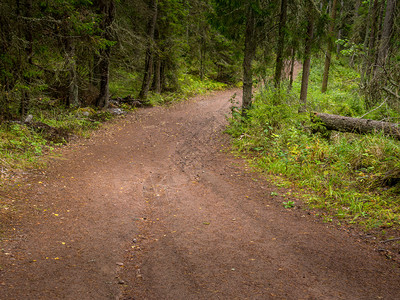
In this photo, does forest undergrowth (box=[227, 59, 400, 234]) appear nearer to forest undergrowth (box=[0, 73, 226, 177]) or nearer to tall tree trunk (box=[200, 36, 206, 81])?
forest undergrowth (box=[0, 73, 226, 177])

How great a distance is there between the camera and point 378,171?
628 centimetres

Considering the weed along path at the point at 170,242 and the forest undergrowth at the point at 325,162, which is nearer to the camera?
the weed along path at the point at 170,242

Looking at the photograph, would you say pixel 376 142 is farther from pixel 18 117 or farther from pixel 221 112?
pixel 18 117

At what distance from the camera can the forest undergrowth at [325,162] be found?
17.7 ft

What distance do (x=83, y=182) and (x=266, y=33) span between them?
29.4 feet

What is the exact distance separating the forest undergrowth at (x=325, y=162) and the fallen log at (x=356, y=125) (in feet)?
0.70

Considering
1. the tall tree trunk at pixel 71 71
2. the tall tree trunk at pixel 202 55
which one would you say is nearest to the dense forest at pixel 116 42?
the tall tree trunk at pixel 71 71

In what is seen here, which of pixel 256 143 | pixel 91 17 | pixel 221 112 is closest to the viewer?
pixel 256 143

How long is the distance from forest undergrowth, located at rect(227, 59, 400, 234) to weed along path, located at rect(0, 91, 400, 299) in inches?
26.0

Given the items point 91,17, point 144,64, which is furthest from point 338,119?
point 144,64

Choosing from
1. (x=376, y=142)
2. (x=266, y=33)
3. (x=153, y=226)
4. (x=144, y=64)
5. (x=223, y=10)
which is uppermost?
(x=223, y=10)

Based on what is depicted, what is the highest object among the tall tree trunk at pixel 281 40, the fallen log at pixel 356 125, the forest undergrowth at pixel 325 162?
the tall tree trunk at pixel 281 40

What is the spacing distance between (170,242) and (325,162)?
15.9ft

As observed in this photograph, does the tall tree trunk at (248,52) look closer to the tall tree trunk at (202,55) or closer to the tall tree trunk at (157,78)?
the tall tree trunk at (157,78)
